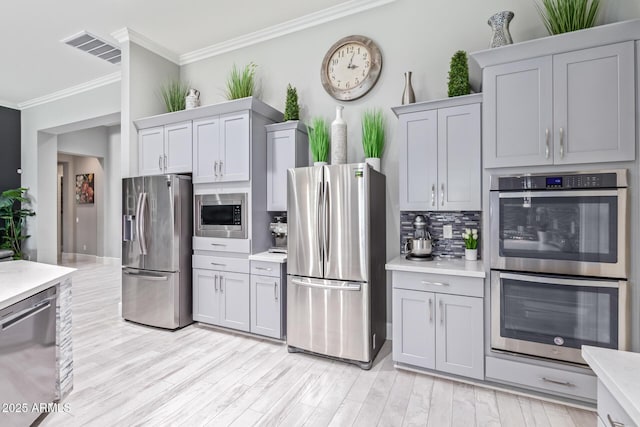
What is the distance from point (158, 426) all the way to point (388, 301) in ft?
7.03

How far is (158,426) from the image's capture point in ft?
6.34

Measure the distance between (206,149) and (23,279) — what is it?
2.01 m

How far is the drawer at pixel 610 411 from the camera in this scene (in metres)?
0.83

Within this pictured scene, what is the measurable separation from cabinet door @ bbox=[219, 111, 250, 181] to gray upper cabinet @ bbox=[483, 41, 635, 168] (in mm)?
2156

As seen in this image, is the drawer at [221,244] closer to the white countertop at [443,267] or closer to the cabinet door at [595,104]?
the white countertop at [443,267]

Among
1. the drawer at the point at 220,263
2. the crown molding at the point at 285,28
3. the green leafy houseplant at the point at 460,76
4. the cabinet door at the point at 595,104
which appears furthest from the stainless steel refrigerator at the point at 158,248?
the cabinet door at the point at 595,104

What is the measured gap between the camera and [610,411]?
35.8 inches

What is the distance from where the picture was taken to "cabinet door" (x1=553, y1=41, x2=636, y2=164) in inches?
77.3

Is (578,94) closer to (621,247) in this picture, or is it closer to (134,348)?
(621,247)

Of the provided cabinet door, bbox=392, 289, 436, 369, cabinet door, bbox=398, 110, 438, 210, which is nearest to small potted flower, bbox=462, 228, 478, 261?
cabinet door, bbox=398, 110, 438, 210

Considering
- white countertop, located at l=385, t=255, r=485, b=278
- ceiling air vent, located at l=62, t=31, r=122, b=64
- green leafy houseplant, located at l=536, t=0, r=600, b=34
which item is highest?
ceiling air vent, located at l=62, t=31, r=122, b=64

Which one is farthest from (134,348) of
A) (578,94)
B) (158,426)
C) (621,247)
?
(578,94)

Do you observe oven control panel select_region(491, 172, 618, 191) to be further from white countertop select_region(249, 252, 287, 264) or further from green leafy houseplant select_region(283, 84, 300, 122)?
green leafy houseplant select_region(283, 84, 300, 122)

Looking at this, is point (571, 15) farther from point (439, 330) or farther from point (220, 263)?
point (220, 263)
